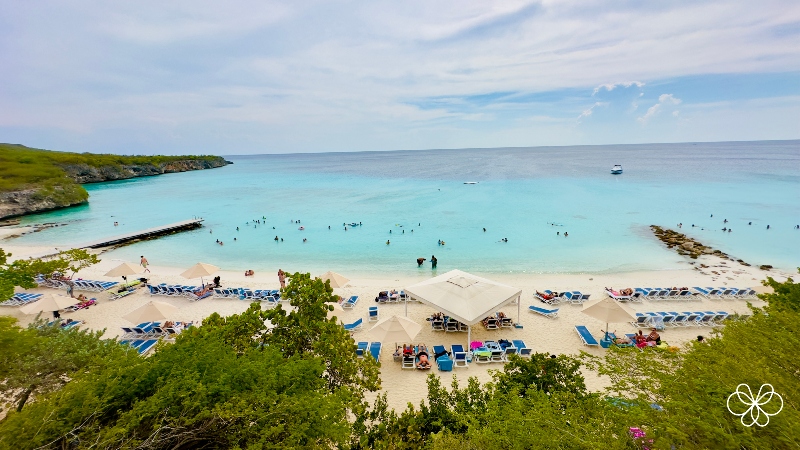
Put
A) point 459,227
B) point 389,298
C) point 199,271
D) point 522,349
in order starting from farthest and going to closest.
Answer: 1. point 459,227
2. point 199,271
3. point 389,298
4. point 522,349

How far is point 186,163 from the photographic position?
134625mm

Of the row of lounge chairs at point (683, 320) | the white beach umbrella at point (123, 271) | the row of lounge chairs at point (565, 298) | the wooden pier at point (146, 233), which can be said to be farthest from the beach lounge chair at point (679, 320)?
the wooden pier at point (146, 233)

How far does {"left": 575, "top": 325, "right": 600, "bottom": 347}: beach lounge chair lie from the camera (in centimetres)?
1317

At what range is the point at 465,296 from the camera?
13148 mm

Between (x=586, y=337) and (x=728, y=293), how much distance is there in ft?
33.8

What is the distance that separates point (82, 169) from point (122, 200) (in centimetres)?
4409

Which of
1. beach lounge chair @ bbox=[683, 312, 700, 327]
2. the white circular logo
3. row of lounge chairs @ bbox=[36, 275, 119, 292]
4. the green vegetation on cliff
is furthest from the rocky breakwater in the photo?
the green vegetation on cliff

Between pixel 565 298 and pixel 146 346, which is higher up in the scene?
pixel 146 346

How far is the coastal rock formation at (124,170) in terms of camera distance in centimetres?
8464

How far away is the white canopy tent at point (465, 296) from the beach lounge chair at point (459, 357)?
2.13 ft

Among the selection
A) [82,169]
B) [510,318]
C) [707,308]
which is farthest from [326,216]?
[82,169]

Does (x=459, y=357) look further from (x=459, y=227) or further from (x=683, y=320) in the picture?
(x=459, y=227)

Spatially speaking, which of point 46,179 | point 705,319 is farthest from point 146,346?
point 46,179

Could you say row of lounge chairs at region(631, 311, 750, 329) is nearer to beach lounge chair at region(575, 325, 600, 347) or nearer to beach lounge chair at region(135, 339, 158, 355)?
beach lounge chair at region(575, 325, 600, 347)
